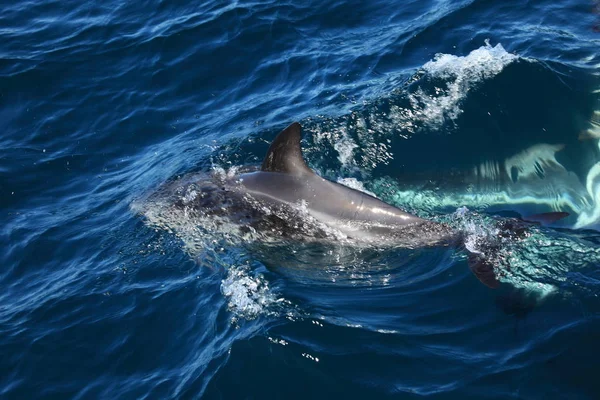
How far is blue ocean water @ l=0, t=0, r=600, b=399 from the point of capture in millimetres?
7281

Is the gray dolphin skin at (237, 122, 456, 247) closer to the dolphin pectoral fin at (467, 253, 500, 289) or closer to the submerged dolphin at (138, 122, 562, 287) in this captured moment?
the submerged dolphin at (138, 122, 562, 287)

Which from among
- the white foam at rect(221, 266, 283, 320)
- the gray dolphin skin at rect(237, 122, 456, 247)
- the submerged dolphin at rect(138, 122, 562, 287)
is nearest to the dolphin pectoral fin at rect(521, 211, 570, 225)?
the submerged dolphin at rect(138, 122, 562, 287)

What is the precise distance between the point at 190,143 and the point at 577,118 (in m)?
7.21

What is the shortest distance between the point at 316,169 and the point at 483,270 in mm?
4106

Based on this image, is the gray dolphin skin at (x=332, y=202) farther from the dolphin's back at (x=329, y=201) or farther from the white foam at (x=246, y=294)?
the white foam at (x=246, y=294)

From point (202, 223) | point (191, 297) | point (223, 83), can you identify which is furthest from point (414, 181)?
point (223, 83)

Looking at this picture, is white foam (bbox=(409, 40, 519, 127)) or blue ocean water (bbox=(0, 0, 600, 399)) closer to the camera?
blue ocean water (bbox=(0, 0, 600, 399))

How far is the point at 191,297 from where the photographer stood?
9.12 meters

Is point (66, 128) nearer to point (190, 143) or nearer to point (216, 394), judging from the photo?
point (190, 143)

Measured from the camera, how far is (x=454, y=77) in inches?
495

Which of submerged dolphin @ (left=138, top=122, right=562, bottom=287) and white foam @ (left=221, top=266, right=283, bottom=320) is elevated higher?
submerged dolphin @ (left=138, top=122, right=562, bottom=287)

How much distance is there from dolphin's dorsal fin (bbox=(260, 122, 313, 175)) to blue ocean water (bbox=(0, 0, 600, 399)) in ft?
3.78

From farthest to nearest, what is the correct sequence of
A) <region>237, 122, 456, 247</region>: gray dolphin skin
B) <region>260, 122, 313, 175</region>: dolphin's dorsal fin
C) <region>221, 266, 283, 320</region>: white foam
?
<region>260, 122, 313, 175</region>: dolphin's dorsal fin
<region>237, 122, 456, 247</region>: gray dolphin skin
<region>221, 266, 283, 320</region>: white foam

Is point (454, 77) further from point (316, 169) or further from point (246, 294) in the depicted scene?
point (246, 294)
